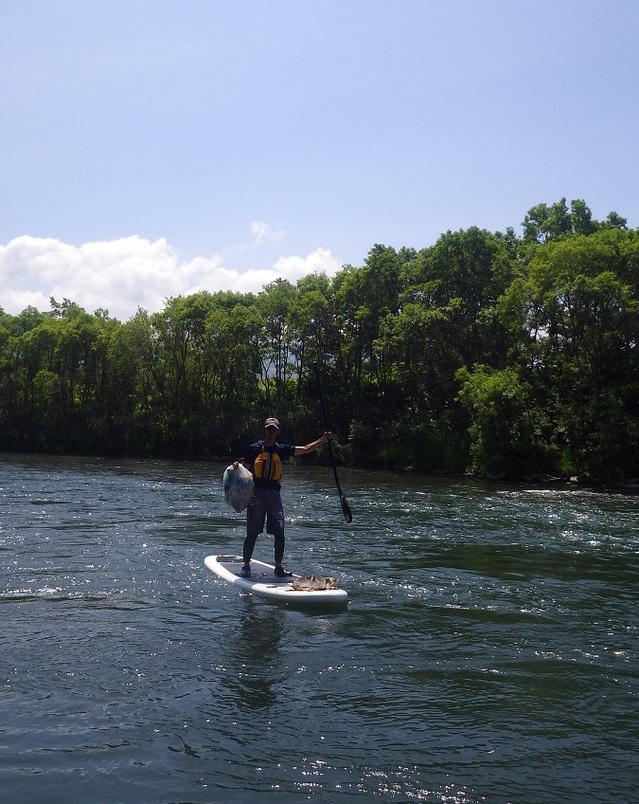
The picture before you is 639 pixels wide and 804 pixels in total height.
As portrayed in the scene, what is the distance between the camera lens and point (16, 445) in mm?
65375

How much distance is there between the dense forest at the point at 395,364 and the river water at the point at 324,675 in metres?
22.8

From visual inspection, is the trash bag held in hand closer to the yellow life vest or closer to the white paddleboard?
the yellow life vest

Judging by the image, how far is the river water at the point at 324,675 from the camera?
6117 mm

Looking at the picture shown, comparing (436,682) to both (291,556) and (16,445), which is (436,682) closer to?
(291,556)

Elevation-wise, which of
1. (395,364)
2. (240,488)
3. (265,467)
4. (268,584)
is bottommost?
(268,584)

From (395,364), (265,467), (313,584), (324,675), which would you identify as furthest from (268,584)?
(395,364)

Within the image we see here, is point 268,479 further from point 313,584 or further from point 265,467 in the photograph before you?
point 313,584

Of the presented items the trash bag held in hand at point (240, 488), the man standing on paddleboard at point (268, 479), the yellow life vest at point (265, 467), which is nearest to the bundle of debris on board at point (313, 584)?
the man standing on paddleboard at point (268, 479)

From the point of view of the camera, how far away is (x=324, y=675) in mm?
8359

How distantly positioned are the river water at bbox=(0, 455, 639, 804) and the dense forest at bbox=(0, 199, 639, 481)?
2284 cm

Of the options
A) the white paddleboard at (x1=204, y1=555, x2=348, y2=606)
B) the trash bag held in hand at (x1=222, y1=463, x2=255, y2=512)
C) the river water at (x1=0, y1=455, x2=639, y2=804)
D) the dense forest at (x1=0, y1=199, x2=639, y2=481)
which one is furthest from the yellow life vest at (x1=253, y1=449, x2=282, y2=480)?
the dense forest at (x1=0, y1=199, x2=639, y2=481)

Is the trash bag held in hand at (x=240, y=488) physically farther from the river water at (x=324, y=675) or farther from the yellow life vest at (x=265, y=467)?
the river water at (x=324, y=675)

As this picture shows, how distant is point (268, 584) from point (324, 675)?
365 centimetres

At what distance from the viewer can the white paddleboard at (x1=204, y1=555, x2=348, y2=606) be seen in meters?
11.2
